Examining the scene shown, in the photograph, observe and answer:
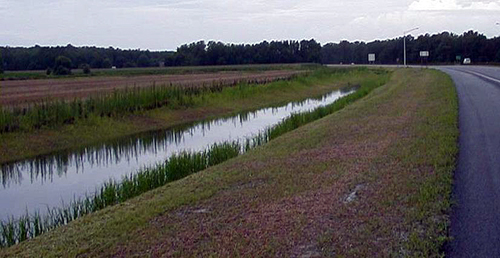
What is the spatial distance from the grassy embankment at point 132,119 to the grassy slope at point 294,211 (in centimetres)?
1101

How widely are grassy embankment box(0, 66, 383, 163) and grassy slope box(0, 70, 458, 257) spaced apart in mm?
11008

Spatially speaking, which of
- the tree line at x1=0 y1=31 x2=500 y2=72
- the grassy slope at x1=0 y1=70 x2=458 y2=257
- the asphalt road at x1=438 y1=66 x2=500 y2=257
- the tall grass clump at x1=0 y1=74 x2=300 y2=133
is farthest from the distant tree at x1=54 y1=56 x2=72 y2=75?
the grassy slope at x1=0 y1=70 x2=458 y2=257

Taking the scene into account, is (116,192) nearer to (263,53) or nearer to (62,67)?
(62,67)

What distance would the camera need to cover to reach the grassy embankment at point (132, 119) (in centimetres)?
2156

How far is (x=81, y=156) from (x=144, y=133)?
6125 millimetres

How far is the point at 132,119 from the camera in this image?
28.4 meters

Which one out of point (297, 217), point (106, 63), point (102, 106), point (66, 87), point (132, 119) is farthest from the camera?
point (106, 63)

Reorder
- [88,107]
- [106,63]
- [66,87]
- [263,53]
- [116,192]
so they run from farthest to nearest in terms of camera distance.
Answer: [263,53], [106,63], [66,87], [88,107], [116,192]

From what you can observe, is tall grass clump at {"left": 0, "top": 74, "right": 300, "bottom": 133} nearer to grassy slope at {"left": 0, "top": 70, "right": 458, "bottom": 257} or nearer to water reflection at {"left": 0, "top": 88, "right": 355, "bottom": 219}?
water reflection at {"left": 0, "top": 88, "right": 355, "bottom": 219}

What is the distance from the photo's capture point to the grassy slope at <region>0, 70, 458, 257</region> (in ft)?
22.9

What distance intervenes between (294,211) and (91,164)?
11599 millimetres

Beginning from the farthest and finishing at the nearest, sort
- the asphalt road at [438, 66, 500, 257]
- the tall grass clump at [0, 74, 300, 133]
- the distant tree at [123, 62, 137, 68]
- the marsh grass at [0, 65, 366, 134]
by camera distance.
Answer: the distant tree at [123, 62, 137, 68] < the marsh grass at [0, 65, 366, 134] < the tall grass clump at [0, 74, 300, 133] < the asphalt road at [438, 66, 500, 257]

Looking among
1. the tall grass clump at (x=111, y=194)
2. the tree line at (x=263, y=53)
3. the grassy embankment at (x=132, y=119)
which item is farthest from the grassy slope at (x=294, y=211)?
the tree line at (x=263, y=53)

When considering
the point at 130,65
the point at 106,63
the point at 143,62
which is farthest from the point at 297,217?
the point at 143,62
